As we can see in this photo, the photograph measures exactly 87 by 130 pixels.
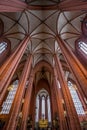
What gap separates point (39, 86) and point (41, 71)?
223 cm

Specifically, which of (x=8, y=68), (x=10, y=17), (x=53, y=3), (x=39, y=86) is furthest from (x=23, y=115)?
(x=53, y=3)

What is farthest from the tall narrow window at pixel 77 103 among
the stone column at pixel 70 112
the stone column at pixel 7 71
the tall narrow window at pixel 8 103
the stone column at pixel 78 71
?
the stone column at pixel 7 71

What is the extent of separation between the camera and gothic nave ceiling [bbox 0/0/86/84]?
1454 cm

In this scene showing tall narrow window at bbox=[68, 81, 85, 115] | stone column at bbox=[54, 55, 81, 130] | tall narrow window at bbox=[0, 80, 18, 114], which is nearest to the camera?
stone column at bbox=[54, 55, 81, 130]

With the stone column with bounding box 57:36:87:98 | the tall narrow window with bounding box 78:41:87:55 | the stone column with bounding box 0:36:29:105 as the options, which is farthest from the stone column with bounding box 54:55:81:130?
the stone column with bounding box 0:36:29:105

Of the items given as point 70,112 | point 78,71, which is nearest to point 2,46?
point 78,71

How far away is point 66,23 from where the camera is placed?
15.3 m

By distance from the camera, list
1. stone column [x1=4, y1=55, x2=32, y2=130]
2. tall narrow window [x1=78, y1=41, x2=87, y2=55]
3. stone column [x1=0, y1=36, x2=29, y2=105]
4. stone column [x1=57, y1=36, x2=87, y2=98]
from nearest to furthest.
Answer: stone column [x1=57, y1=36, x2=87, y2=98] → stone column [x1=0, y1=36, x2=29, y2=105] → stone column [x1=4, y1=55, x2=32, y2=130] → tall narrow window [x1=78, y1=41, x2=87, y2=55]

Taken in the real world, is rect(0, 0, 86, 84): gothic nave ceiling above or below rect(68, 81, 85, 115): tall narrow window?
above

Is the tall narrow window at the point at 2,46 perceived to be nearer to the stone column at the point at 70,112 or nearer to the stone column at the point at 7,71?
the stone column at the point at 7,71

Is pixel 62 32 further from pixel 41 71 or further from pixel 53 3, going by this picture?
pixel 41 71

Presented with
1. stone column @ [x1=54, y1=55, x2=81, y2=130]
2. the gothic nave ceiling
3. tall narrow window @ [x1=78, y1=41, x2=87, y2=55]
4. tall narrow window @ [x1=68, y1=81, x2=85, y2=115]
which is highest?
the gothic nave ceiling

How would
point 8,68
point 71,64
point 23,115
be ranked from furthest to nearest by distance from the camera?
point 23,115
point 71,64
point 8,68

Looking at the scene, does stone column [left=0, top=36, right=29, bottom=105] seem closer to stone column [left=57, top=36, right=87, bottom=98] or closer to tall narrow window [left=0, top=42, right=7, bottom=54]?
tall narrow window [left=0, top=42, right=7, bottom=54]
